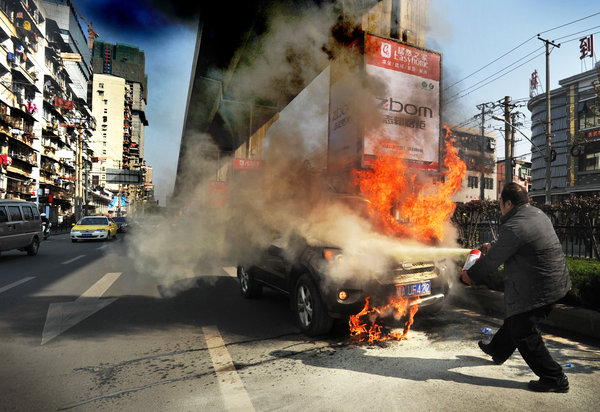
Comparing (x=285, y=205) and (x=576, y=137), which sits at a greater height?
(x=576, y=137)

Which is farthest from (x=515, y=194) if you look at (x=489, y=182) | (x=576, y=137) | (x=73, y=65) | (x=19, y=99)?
(x=73, y=65)

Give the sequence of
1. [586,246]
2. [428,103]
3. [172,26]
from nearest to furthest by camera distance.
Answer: [172,26], [586,246], [428,103]

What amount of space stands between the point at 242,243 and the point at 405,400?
4140mm

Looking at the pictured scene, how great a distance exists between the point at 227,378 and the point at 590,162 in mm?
41411

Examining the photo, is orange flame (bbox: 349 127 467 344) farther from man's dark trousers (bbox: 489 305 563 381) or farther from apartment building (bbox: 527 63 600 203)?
apartment building (bbox: 527 63 600 203)

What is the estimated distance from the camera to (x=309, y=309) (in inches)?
163

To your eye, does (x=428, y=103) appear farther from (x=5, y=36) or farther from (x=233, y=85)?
(x=5, y=36)

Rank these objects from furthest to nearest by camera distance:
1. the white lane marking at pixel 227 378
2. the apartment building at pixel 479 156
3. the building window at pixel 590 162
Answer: the building window at pixel 590 162, the apartment building at pixel 479 156, the white lane marking at pixel 227 378

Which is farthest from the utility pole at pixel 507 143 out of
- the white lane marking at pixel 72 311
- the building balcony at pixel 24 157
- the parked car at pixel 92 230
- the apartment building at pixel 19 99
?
the building balcony at pixel 24 157

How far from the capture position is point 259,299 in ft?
19.8

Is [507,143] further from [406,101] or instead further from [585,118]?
[585,118]

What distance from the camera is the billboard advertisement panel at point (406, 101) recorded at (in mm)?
7352

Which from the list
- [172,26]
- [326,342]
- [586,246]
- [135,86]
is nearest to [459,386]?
[326,342]

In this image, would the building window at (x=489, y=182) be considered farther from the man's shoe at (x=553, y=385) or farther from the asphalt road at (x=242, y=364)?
the man's shoe at (x=553, y=385)
